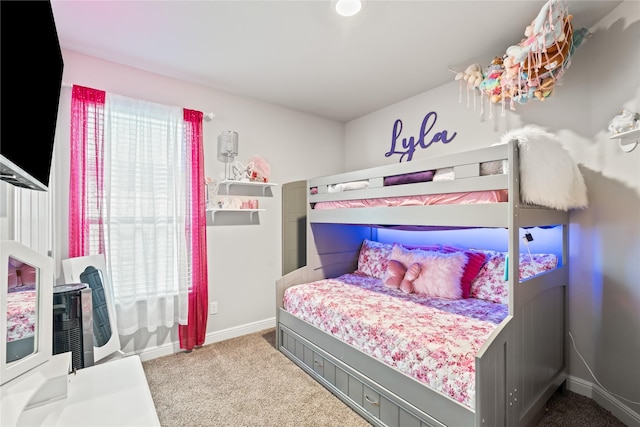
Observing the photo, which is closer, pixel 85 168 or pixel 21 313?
pixel 21 313

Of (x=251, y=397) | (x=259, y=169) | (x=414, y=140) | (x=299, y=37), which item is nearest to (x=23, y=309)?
(x=251, y=397)

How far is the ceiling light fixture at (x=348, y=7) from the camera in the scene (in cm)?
173

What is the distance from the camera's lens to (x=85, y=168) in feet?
7.43

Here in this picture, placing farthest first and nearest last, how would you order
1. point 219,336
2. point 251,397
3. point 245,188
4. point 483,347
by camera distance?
1. point 245,188
2. point 219,336
3. point 251,397
4. point 483,347

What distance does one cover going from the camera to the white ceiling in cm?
182

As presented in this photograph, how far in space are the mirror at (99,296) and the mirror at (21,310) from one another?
1.43 m

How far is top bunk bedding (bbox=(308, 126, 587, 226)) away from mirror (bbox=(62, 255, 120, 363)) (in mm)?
2151

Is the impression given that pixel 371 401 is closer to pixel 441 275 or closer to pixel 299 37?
pixel 441 275

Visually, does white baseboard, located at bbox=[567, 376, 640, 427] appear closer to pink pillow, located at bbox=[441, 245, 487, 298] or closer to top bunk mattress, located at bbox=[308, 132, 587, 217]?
pink pillow, located at bbox=[441, 245, 487, 298]

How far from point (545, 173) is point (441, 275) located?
1118mm

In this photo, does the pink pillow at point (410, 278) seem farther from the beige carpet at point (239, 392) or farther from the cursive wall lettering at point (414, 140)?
the cursive wall lettering at point (414, 140)

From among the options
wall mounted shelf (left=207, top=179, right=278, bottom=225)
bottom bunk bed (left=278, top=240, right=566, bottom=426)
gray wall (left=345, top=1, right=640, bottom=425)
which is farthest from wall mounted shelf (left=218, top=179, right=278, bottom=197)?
gray wall (left=345, top=1, right=640, bottom=425)

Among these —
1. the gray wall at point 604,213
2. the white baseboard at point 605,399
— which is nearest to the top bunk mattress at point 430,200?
the gray wall at point 604,213

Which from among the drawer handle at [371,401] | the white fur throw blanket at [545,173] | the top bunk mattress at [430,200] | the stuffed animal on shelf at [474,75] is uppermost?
the stuffed animal on shelf at [474,75]
